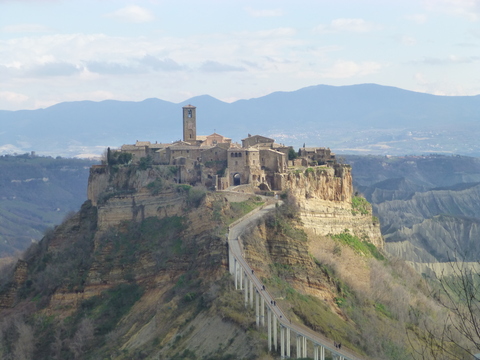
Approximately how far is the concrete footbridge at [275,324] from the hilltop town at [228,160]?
1389 cm


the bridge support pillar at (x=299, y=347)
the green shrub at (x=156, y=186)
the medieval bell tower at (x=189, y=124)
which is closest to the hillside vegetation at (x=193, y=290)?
the green shrub at (x=156, y=186)

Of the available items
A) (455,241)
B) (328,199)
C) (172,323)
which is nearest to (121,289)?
(172,323)

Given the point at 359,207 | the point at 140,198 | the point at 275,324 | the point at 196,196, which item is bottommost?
the point at 275,324

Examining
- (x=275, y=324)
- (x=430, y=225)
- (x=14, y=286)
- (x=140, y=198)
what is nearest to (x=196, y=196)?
(x=140, y=198)

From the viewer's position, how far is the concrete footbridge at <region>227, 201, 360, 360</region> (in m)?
42.3

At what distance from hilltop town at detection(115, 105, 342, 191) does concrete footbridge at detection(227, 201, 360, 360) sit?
13.9 m

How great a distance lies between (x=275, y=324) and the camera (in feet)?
147

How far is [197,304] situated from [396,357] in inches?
458

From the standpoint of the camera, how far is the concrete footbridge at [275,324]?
42344mm

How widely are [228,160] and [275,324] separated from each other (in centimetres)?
2779

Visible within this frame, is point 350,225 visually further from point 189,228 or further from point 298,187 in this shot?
point 189,228

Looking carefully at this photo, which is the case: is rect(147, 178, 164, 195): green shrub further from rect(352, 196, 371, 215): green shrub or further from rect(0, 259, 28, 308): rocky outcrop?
rect(352, 196, 371, 215): green shrub

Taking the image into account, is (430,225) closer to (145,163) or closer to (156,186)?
(145,163)

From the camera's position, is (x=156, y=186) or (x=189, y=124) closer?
(x=156, y=186)
